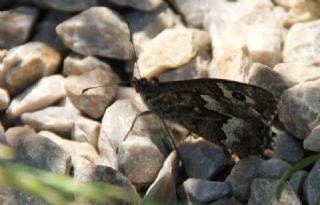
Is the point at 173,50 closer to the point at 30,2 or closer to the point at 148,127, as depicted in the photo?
the point at 148,127

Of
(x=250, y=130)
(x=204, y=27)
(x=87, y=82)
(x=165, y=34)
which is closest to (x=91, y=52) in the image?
(x=87, y=82)

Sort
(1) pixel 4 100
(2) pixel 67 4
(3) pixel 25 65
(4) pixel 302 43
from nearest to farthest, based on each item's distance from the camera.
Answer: (1) pixel 4 100
(3) pixel 25 65
(4) pixel 302 43
(2) pixel 67 4

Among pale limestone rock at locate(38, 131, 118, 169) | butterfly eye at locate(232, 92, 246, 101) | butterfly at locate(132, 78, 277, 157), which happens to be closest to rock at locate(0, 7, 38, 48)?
pale limestone rock at locate(38, 131, 118, 169)

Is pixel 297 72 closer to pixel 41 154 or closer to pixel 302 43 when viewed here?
pixel 302 43

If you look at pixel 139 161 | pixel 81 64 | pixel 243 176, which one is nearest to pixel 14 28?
pixel 81 64

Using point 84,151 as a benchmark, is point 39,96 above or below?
above

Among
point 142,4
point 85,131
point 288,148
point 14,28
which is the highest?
point 142,4
